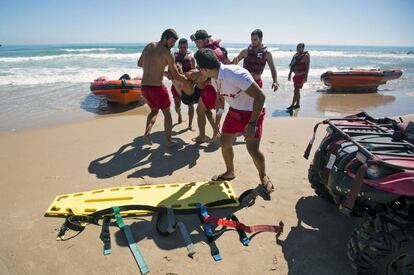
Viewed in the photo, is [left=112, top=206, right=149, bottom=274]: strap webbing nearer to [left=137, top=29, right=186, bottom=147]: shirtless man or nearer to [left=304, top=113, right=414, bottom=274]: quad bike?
[left=304, top=113, right=414, bottom=274]: quad bike

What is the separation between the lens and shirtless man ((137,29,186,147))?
195 inches

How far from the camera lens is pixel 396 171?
7.36 ft

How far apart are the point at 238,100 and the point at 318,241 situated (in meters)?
1.71

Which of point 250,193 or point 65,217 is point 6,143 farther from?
point 250,193

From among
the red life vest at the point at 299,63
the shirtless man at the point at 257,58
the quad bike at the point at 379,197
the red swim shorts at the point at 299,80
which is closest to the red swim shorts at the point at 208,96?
the shirtless man at the point at 257,58

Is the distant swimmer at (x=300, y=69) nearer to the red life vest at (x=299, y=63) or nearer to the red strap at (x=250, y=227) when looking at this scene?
the red life vest at (x=299, y=63)

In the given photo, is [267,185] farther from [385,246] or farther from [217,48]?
[217,48]

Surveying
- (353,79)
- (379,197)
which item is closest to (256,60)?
(379,197)

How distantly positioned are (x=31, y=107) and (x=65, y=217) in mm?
6262

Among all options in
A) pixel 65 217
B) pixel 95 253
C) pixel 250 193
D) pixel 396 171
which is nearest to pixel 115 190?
pixel 65 217

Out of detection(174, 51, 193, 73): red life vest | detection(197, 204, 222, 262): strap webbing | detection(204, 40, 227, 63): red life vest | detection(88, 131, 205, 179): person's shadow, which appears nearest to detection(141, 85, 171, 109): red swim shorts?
detection(88, 131, 205, 179): person's shadow

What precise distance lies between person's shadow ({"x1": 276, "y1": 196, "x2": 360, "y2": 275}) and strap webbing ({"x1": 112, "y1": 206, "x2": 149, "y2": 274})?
1.24m

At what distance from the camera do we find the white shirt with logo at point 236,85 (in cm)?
333

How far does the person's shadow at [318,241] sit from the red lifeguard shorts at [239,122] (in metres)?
1.00
